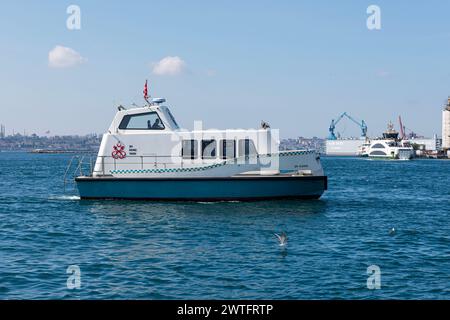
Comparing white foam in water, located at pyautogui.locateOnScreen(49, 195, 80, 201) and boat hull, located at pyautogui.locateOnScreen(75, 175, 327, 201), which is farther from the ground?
boat hull, located at pyautogui.locateOnScreen(75, 175, 327, 201)

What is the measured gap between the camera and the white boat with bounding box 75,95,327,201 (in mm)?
24938

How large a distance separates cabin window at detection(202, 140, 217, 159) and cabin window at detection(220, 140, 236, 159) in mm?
408

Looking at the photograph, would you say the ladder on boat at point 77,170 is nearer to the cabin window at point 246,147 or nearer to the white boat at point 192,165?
the white boat at point 192,165

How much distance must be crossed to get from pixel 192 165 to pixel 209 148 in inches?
48.2

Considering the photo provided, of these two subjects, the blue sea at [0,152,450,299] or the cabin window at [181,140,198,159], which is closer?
the blue sea at [0,152,450,299]

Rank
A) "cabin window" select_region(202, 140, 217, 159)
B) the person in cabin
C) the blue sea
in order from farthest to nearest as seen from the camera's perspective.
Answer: the person in cabin → "cabin window" select_region(202, 140, 217, 159) → the blue sea

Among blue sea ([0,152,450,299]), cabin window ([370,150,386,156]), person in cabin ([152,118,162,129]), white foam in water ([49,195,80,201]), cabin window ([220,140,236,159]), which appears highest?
person in cabin ([152,118,162,129])

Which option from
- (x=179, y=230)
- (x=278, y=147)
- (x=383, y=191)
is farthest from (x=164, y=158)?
(x=383, y=191)

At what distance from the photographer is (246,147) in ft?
84.0

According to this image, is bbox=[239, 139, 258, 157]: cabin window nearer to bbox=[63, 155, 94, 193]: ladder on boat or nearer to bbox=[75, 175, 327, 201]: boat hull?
bbox=[75, 175, 327, 201]: boat hull

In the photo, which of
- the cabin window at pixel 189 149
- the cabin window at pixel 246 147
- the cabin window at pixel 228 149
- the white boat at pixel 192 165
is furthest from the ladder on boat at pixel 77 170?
the cabin window at pixel 246 147

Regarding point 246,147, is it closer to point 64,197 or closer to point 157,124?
point 157,124

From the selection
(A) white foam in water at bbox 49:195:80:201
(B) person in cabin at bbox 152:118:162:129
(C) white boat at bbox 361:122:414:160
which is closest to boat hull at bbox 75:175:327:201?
(B) person in cabin at bbox 152:118:162:129

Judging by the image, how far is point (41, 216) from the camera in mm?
22922
